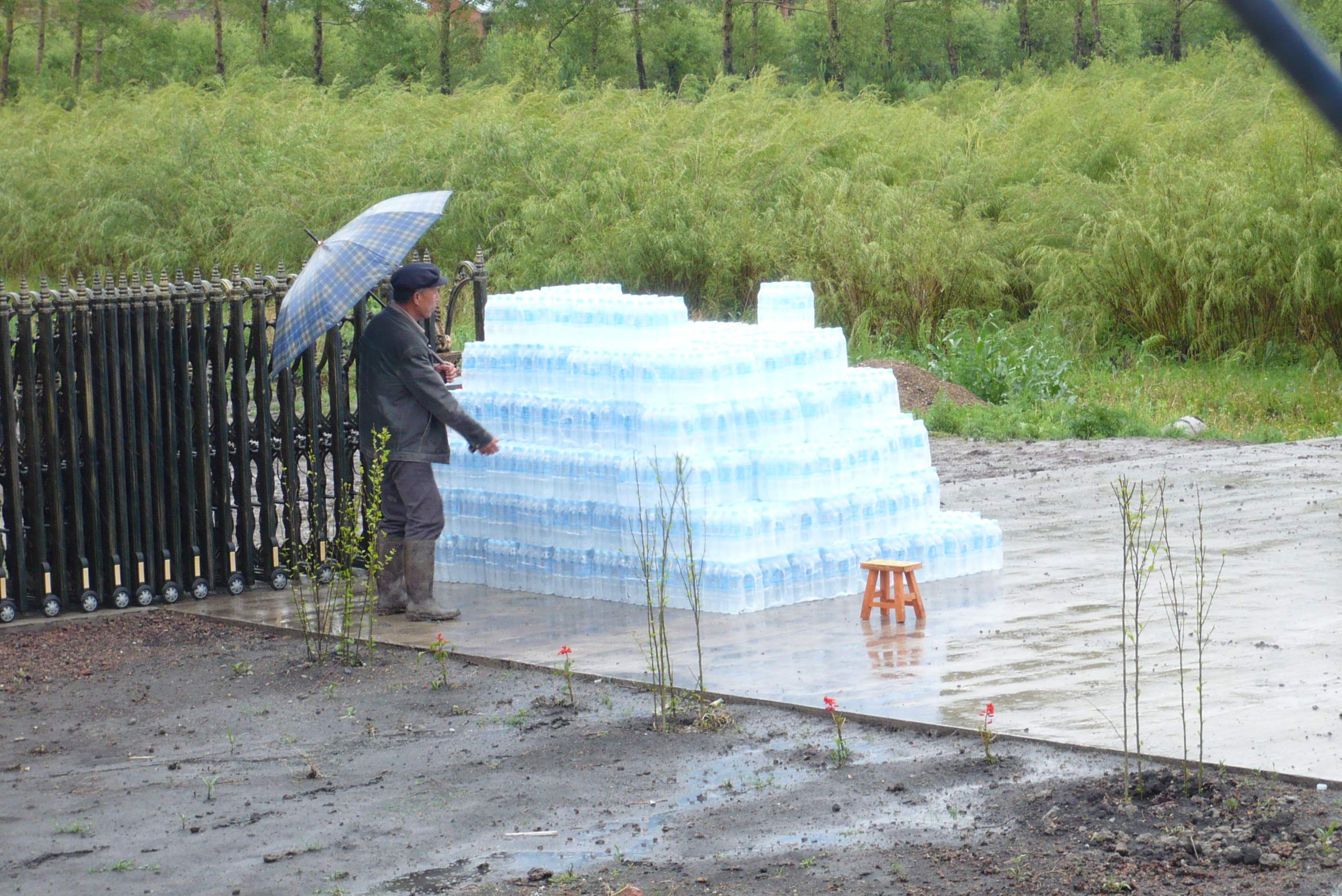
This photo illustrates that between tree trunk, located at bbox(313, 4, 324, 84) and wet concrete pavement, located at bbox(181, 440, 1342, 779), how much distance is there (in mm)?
37442

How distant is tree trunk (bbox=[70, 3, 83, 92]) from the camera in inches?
1815

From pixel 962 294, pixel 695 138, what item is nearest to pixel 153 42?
pixel 695 138

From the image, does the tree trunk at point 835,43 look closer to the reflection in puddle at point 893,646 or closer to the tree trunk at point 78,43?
the tree trunk at point 78,43

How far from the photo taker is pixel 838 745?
624cm

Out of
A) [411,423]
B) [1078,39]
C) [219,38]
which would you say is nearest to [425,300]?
[411,423]

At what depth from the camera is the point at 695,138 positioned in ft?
88.3

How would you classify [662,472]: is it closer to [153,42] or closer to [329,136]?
[329,136]

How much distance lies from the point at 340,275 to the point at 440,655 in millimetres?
2205

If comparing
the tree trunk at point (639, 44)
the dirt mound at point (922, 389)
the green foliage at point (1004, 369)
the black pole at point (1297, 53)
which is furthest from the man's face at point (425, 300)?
the tree trunk at point (639, 44)

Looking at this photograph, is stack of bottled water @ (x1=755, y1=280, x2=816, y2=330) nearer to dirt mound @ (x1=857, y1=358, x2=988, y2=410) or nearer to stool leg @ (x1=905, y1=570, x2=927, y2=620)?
stool leg @ (x1=905, y1=570, x2=927, y2=620)

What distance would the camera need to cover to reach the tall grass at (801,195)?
829 inches

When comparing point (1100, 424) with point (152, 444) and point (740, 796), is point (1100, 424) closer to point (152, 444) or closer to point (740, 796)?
point (152, 444)

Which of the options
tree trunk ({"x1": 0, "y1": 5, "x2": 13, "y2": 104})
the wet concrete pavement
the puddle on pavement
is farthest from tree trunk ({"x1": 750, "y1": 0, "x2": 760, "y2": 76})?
the puddle on pavement

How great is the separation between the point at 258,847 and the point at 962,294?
19162mm
